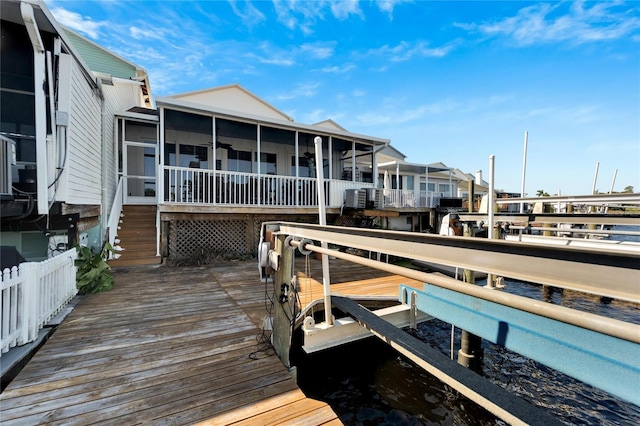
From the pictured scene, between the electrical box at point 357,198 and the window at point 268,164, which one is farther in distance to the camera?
the window at point 268,164

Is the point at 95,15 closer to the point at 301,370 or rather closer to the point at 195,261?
the point at 195,261

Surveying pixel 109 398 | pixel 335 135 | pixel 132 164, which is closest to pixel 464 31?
pixel 335 135

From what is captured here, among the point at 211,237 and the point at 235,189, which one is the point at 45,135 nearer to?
the point at 235,189

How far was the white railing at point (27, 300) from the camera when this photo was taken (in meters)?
2.85

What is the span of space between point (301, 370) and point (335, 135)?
7.94 meters

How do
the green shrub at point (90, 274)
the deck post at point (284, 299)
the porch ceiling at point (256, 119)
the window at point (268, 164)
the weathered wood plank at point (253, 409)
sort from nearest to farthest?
the weathered wood plank at point (253, 409), the deck post at point (284, 299), the green shrub at point (90, 274), the porch ceiling at point (256, 119), the window at point (268, 164)

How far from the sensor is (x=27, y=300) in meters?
3.11

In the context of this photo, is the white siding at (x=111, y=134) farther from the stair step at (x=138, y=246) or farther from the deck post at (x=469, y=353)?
the deck post at (x=469, y=353)

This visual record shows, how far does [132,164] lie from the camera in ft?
32.4

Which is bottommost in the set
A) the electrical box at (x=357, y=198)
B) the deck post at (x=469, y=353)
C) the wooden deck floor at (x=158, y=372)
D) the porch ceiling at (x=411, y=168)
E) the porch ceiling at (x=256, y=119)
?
the deck post at (x=469, y=353)

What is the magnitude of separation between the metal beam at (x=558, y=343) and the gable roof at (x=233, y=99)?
13766 mm

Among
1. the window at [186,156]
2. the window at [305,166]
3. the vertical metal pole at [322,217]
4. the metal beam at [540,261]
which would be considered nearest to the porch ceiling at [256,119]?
the window at [305,166]

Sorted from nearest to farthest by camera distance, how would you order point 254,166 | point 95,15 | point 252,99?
point 95,15 < point 254,166 < point 252,99

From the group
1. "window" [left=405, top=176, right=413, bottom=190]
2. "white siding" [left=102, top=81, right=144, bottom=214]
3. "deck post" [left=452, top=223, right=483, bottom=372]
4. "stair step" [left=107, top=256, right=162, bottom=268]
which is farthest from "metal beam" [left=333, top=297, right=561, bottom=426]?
"window" [left=405, top=176, right=413, bottom=190]
